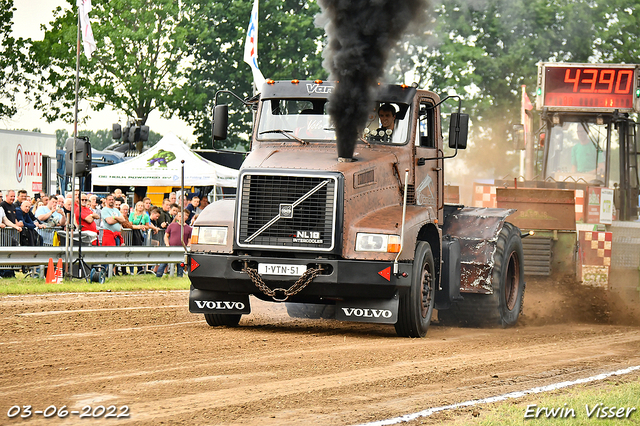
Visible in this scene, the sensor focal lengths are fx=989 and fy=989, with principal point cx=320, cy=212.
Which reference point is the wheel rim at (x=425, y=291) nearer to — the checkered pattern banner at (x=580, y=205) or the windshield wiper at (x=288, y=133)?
the windshield wiper at (x=288, y=133)

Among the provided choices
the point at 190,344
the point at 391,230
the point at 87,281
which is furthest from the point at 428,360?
the point at 87,281

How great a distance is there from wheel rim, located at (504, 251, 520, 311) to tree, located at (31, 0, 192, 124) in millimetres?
33716

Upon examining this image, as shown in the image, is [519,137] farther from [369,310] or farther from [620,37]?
[620,37]

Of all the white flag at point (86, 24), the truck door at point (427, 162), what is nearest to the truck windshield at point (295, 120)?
the truck door at point (427, 162)

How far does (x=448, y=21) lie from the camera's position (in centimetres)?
3700

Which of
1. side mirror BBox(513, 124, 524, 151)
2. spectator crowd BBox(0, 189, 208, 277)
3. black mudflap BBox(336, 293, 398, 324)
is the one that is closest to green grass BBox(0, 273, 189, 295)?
spectator crowd BBox(0, 189, 208, 277)

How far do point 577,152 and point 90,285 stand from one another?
10.4 meters

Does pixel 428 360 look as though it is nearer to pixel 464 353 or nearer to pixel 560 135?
pixel 464 353

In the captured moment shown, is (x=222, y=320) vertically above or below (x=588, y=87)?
below

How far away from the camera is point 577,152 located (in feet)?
68.5

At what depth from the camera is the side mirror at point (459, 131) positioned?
11711mm

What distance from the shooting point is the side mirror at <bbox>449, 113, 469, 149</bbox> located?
1171 cm

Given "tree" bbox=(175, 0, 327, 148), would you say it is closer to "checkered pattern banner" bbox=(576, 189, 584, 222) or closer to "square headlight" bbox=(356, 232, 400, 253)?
"checkered pattern banner" bbox=(576, 189, 584, 222)

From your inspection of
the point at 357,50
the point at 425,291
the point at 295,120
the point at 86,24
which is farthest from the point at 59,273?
the point at 357,50
